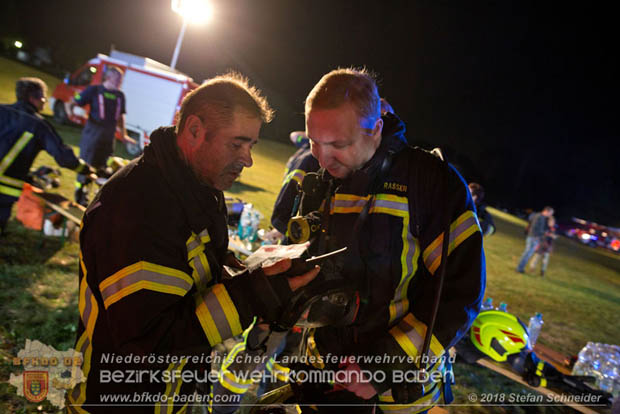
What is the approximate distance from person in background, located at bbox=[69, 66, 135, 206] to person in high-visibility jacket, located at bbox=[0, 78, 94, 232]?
2375 mm

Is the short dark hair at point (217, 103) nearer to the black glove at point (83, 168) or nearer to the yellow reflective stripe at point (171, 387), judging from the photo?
the yellow reflective stripe at point (171, 387)

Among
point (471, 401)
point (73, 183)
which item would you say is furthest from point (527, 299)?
point (73, 183)

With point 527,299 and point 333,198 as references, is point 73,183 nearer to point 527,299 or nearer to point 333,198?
point 333,198

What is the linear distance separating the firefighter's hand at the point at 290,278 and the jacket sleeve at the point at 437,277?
1.82ft

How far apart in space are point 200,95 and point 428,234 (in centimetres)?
142

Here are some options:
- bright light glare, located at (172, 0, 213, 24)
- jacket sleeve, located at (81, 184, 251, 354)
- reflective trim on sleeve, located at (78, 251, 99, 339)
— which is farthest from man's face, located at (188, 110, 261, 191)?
bright light glare, located at (172, 0, 213, 24)

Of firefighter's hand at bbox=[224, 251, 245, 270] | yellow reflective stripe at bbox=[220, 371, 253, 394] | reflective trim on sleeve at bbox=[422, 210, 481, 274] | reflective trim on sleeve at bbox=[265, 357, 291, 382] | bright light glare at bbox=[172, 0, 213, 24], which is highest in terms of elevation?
bright light glare at bbox=[172, 0, 213, 24]

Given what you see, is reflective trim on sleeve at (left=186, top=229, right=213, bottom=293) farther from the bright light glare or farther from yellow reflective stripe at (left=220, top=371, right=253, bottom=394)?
the bright light glare

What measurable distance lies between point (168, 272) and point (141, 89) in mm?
14489

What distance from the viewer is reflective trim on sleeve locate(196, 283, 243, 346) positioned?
1336mm

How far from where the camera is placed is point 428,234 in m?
1.71

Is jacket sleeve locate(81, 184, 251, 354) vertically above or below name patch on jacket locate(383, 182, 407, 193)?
below

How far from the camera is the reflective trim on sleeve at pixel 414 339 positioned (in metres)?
1.61

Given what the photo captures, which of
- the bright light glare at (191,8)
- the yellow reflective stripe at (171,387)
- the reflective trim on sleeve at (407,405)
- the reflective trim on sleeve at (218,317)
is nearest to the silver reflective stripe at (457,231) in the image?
the reflective trim on sleeve at (407,405)
